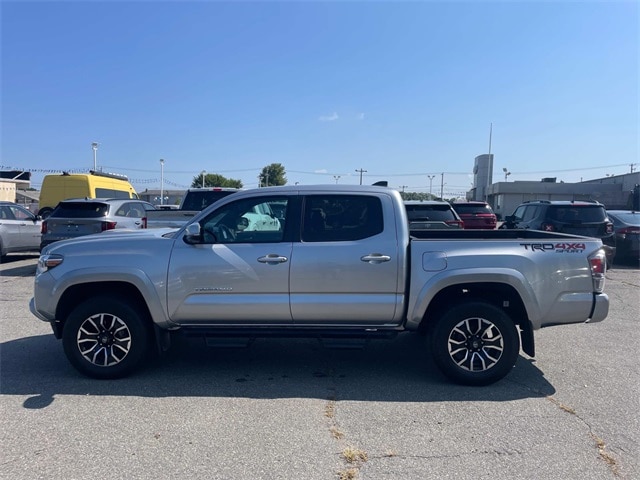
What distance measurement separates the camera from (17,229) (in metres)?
12.9

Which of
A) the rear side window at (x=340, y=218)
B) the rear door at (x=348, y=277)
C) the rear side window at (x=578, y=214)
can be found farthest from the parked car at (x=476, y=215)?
the rear door at (x=348, y=277)

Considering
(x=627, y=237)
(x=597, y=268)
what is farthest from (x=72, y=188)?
(x=627, y=237)

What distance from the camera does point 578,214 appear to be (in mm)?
11922

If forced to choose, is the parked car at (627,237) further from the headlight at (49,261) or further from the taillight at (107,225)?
the headlight at (49,261)

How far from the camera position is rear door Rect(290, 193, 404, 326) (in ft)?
15.1

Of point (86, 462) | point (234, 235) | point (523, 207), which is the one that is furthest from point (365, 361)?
point (523, 207)

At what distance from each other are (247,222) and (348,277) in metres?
1.18

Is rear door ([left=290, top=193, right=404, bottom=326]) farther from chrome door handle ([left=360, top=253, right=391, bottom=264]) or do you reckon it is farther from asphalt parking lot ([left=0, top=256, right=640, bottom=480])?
asphalt parking lot ([left=0, top=256, right=640, bottom=480])

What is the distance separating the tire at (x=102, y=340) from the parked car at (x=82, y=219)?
5.62 metres

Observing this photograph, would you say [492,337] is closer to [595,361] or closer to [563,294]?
[563,294]

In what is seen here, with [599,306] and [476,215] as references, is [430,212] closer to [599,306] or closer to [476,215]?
[476,215]

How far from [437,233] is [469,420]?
2532mm

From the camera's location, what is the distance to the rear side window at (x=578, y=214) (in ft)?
38.9

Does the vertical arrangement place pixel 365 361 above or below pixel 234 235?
below
